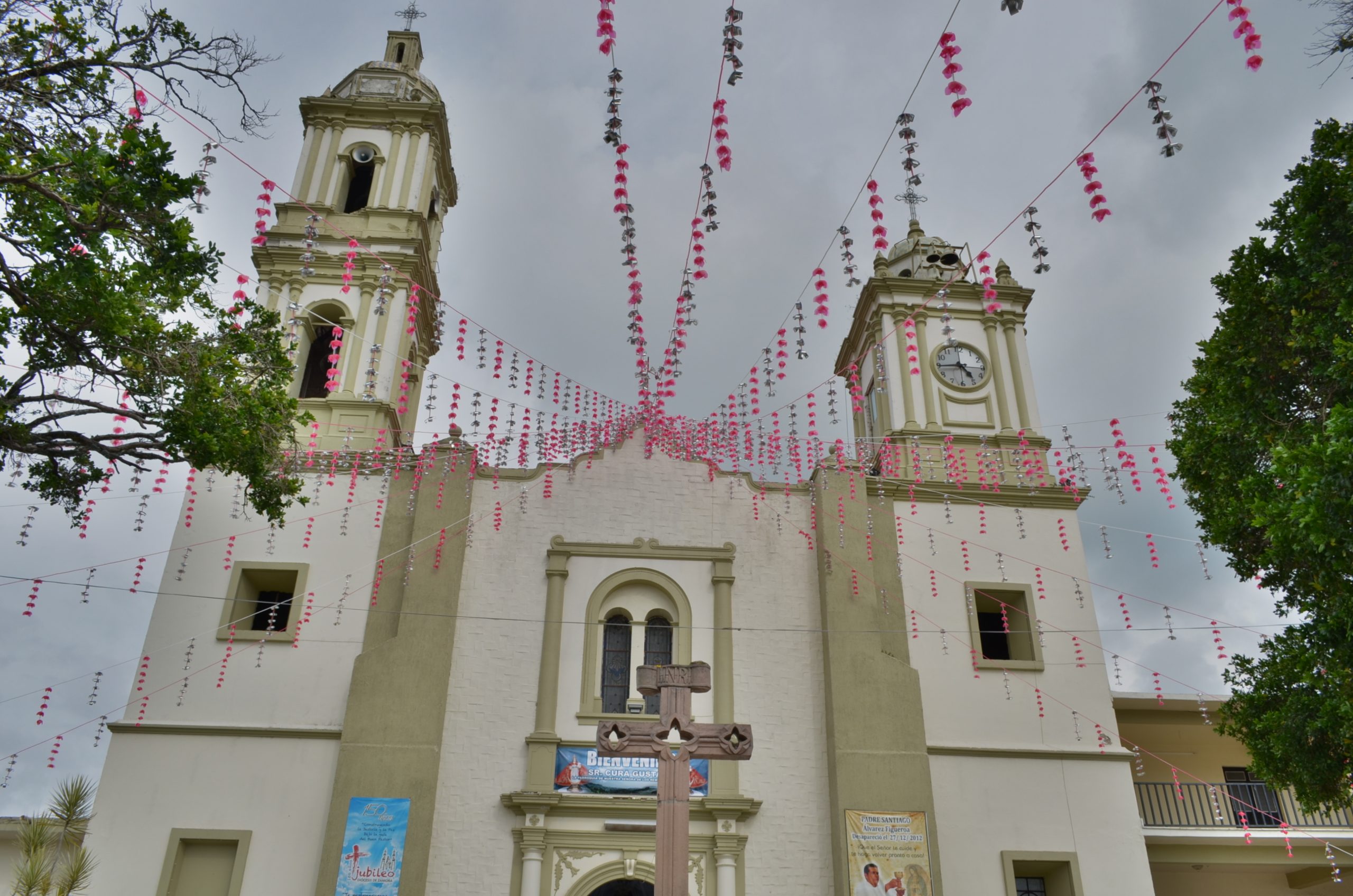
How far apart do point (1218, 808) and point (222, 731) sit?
14030 millimetres

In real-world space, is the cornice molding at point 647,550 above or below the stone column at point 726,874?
above

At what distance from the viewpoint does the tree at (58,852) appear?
1041cm

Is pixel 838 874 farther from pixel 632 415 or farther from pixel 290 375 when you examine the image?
pixel 290 375

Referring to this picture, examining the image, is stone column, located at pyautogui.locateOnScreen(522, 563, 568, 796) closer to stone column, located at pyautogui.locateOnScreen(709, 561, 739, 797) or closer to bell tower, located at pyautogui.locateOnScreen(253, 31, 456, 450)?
stone column, located at pyautogui.locateOnScreen(709, 561, 739, 797)

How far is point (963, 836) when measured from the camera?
1280 cm

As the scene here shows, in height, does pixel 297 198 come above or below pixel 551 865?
above

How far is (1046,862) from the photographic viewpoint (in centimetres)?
1273

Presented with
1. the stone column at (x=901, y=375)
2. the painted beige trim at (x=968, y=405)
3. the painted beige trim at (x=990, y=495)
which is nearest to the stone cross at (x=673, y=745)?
the painted beige trim at (x=990, y=495)

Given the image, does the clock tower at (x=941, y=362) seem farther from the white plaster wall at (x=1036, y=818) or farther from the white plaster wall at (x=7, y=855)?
the white plaster wall at (x=7, y=855)

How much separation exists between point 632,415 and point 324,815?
7.17 meters

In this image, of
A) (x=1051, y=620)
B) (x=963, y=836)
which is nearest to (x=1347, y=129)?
(x=1051, y=620)

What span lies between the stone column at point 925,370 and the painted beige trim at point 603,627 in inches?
212

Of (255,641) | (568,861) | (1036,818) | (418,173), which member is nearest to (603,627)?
(568,861)

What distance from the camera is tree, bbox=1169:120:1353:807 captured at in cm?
822
